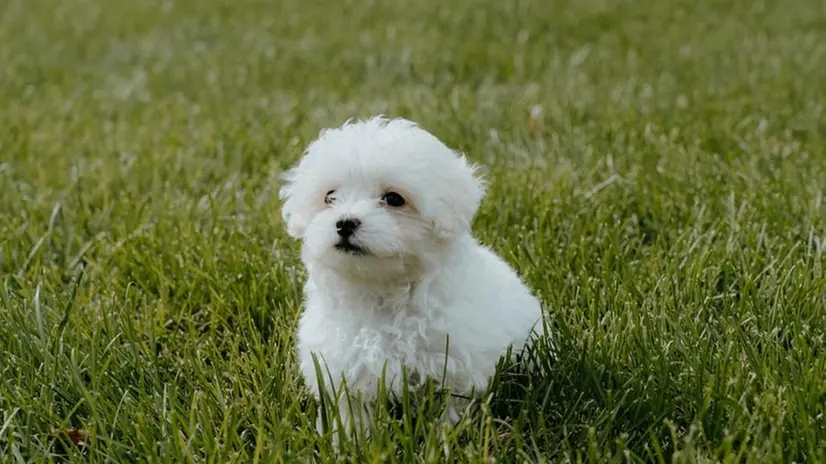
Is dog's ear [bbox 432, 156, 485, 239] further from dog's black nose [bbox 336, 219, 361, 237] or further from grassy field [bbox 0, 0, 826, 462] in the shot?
grassy field [bbox 0, 0, 826, 462]

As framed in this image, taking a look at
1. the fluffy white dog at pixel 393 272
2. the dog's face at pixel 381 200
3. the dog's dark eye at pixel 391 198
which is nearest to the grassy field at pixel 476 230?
the fluffy white dog at pixel 393 272

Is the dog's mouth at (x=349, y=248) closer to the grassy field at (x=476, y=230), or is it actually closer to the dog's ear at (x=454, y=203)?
the dog's ear at (x=454, y=203)

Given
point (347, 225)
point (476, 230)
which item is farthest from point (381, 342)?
point (476, 230)

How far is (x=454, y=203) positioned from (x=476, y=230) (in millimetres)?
1325

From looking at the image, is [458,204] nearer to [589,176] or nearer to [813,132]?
[589,176]

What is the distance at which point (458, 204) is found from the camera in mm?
2611

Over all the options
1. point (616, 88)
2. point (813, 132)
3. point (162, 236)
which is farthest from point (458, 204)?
point (616, 88)

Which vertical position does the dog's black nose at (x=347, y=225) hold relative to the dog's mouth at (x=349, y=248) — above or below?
above

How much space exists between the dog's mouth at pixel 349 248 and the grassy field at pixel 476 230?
0.44 m

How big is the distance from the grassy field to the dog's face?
0.43 m

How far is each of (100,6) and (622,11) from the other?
5514mm

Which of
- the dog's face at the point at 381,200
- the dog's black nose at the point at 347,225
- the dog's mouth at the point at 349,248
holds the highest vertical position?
the dog's face at the point at 381,200

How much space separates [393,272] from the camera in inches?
102

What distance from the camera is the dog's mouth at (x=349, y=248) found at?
2.49 metres
